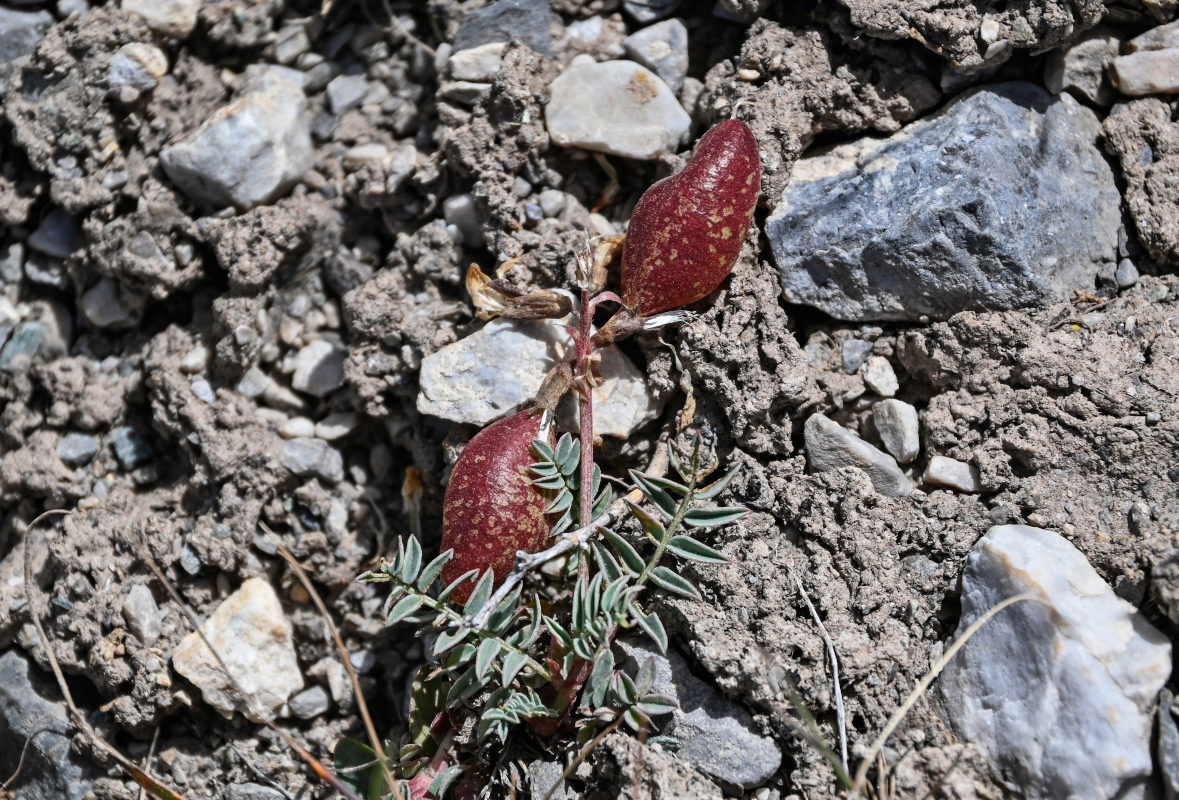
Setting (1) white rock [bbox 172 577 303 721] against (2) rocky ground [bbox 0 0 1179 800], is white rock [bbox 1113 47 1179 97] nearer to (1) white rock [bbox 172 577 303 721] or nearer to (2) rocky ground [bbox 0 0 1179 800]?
(2) rocky ground [bbox 0 0 1179 800]

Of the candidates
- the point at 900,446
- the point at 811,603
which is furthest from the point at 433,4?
the point at 811,603

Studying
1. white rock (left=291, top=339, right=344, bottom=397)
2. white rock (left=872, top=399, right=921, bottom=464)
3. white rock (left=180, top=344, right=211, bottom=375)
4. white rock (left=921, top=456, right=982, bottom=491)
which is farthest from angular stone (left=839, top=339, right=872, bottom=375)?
white rock (left=180, top=344, right=211, bottom=375)

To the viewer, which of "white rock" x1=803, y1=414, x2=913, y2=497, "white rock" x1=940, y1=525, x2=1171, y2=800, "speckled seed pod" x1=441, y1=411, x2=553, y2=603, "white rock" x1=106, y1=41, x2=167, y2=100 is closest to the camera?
"white rock" x1=940, y1=525, x2=1171, y2=800

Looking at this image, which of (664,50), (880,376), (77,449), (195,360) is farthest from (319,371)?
(880,376)

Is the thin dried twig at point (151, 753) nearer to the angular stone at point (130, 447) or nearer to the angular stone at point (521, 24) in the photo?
the angular stone at point (130, 447)

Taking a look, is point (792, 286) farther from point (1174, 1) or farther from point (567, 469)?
point (1174, 1)

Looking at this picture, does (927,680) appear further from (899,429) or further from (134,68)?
(134,68)
